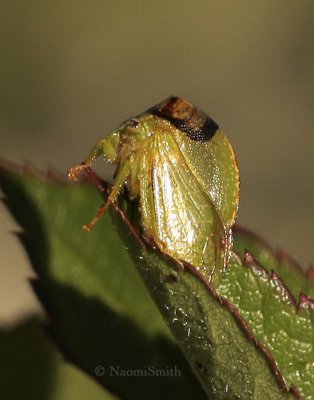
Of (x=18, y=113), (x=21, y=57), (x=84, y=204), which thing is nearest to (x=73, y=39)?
(x=21, y=57)

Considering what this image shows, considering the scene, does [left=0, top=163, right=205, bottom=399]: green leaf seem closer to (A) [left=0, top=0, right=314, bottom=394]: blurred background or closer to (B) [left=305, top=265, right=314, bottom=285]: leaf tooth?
(B) [left=305, top=265, right=314, bottom=285]: leaf tooth

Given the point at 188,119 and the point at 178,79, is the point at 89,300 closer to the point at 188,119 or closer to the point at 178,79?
the point at 188,119

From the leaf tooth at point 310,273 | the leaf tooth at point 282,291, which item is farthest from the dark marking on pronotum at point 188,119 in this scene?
the leaf tooth at point 282,291

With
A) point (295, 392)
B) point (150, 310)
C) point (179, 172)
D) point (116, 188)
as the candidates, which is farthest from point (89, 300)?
point (295, 392)

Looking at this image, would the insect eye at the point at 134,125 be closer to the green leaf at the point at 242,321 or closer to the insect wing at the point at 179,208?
the insect wing at the point at 179,208

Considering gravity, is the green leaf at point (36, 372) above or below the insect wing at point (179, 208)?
below

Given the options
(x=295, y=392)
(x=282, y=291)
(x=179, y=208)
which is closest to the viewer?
(x=295, y=392)

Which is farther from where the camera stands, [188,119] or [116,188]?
[188,119]

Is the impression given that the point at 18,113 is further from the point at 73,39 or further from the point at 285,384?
the point at 285,384

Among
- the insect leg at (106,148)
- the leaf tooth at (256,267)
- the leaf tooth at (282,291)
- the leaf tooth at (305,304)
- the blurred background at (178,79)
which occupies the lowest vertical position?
the blurred background at (178,79)
